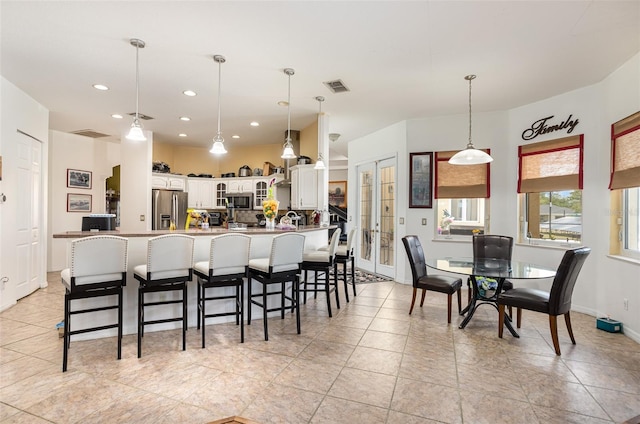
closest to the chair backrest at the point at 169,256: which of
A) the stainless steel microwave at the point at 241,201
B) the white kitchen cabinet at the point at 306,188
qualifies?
the white kitchen cabinet at the point at 306,188

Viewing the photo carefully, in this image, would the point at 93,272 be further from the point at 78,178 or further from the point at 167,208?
the point at 78,178

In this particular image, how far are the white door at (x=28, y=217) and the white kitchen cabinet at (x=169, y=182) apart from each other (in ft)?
6.87

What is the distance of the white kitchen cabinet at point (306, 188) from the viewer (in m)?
5.58

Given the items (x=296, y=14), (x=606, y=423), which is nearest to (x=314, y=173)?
(x=296, y=14)

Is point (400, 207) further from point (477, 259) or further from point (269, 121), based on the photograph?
point (269, 121)

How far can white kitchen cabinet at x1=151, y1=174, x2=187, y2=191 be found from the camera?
7.00 m

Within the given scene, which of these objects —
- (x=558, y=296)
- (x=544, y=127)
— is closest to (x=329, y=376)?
(x=558, y=296)

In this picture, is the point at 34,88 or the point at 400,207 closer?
the point at 34,88

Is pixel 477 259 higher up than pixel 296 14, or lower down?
lower down

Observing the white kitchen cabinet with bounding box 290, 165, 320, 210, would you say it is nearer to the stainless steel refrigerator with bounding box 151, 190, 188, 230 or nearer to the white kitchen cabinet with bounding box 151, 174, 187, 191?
the stainless steel refrigerator with bounding box 151, 190, 188, 230

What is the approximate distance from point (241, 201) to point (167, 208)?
159cm

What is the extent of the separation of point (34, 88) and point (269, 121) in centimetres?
331

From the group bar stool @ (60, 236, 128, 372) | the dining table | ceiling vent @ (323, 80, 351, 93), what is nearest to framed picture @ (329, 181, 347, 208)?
ceiling vent @ (323, 80, 351, 93)

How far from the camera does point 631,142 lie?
11.2 feet
